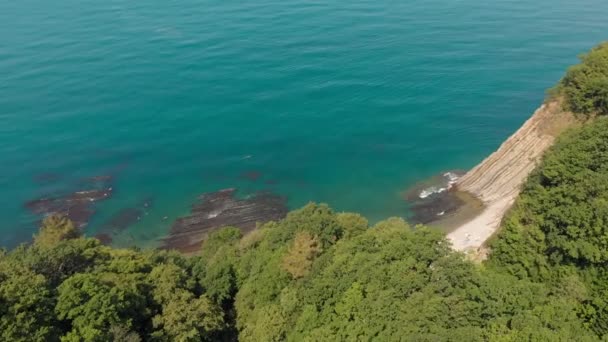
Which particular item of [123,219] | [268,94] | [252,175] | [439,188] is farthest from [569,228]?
[268,94]

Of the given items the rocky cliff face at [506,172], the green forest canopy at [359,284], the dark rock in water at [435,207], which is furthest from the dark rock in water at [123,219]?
the rocky cliff face at [506,172]

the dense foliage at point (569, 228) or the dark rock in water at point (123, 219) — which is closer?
the dense foliage at point (569, 228)

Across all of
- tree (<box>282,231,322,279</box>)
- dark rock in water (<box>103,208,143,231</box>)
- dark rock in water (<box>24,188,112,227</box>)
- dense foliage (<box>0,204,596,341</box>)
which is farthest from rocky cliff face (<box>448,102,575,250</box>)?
dark rock in water (<box>24,188,112,227</box>)

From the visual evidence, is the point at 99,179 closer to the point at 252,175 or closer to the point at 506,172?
the point at 252,175

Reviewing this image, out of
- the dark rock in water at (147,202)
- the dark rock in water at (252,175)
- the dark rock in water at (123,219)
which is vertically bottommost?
the dark rock in water at (123,219)

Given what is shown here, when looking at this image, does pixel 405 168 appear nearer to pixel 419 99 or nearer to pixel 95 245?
pixel 419 99

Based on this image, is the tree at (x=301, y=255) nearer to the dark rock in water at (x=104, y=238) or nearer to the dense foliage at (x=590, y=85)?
the dense foliage at (x=590, y=85)

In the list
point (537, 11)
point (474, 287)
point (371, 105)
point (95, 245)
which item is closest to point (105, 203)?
point (95, 245)

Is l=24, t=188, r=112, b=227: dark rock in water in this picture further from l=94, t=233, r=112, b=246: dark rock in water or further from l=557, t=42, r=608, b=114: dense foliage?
l=557, t=42, r=608, b=114: dense foliage
